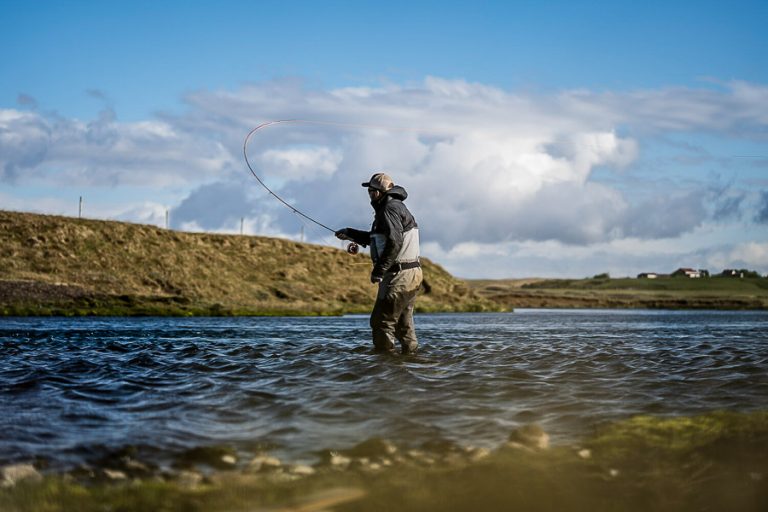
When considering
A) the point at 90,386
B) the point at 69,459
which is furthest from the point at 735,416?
the point at 90,386

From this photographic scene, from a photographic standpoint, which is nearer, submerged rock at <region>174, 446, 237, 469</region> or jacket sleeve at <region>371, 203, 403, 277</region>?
submerged rock at <region>174, 446, 237, 469</region>

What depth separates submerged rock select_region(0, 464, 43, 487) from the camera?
516 centimetres

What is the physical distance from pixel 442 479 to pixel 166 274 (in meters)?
56.1

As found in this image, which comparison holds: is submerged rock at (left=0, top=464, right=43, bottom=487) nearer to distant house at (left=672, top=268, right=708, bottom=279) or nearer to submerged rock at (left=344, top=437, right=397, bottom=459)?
submerged rock at (left=344, top=437, right=397, bottom=459)

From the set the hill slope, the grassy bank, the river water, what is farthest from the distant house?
the river water

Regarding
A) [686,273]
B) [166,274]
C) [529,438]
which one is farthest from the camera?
[686,273]

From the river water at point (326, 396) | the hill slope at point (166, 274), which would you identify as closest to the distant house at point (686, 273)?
the hill slope at point (166, 274)

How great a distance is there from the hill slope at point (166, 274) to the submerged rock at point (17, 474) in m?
41.4

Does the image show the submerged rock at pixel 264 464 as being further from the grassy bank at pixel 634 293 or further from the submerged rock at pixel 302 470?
the grassy bank at pixel 634 293

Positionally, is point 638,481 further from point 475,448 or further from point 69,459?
point 69,459

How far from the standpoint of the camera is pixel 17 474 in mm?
5332

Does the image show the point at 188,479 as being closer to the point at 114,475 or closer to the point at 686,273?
the point at 114,475

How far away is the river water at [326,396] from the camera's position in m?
6.79

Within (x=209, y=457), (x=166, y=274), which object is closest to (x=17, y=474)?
(x=209, y=457)
